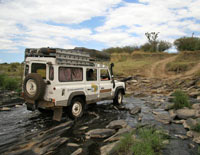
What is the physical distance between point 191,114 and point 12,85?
1385 cm

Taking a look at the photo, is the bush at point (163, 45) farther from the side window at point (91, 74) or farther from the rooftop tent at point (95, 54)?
the side window at point (91, 74)

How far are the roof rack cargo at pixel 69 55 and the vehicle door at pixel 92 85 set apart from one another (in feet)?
1.16

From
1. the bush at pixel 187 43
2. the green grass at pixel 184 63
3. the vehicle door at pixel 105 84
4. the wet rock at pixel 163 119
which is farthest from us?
the bush at pixel 187 43

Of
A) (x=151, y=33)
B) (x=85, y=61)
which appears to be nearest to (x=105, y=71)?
(x=85, y=61)

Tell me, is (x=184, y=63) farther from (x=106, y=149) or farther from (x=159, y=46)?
(x=106, y=149)

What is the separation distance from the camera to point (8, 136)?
5449 millimetres

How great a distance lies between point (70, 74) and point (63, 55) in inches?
33.0

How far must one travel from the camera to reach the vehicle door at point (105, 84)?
855cm

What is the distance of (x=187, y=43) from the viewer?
33812 mm

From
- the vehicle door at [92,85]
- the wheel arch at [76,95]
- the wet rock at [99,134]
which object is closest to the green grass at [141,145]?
the wet rock at [99,134]

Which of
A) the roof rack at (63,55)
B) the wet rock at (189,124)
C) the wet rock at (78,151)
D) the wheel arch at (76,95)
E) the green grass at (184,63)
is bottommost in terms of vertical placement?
the wet rock at (78,151)

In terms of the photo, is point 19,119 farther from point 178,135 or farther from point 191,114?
point 191,114

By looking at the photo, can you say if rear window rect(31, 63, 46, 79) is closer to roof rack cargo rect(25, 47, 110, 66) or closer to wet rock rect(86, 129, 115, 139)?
roof rack cargo rect(25, 47, 110, 66)

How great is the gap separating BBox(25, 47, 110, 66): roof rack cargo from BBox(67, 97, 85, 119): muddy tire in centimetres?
147
